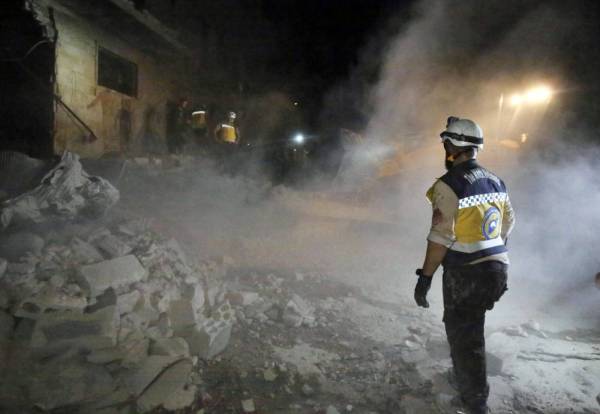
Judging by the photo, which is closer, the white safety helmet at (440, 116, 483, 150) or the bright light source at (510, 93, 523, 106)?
the white safety helmet at (440, 116, 483, 150)

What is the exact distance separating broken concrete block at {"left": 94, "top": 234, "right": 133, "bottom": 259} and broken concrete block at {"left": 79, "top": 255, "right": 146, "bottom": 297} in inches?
8.8

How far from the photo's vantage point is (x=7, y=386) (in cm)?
244

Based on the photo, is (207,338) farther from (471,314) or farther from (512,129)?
(512,129)

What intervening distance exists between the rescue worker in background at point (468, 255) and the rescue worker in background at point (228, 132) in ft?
35.2

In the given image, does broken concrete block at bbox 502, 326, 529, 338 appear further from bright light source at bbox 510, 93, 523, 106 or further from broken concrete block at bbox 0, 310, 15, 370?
bright light source at bbox 510, 93, 523, 106

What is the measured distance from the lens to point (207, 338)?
324 centimetres

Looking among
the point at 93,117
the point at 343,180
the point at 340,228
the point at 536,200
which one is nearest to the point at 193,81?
the point at 93,117

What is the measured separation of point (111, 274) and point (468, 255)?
294 centimetres

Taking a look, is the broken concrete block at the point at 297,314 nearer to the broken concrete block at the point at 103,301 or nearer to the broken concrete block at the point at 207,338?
the broken concrete block at the point at 207,338

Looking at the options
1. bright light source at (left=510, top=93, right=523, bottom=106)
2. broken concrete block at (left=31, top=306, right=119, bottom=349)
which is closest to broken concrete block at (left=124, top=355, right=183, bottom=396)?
broken concrete block at (left=31, top=306, right=119, bottom=349)

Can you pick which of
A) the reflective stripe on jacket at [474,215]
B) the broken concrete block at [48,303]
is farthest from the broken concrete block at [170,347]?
the reflective stripe on jacket at [474,215]

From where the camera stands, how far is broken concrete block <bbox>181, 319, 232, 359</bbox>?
323 centimetres

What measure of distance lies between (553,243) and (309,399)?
5.90 meters

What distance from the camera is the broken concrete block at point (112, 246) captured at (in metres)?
3.74
